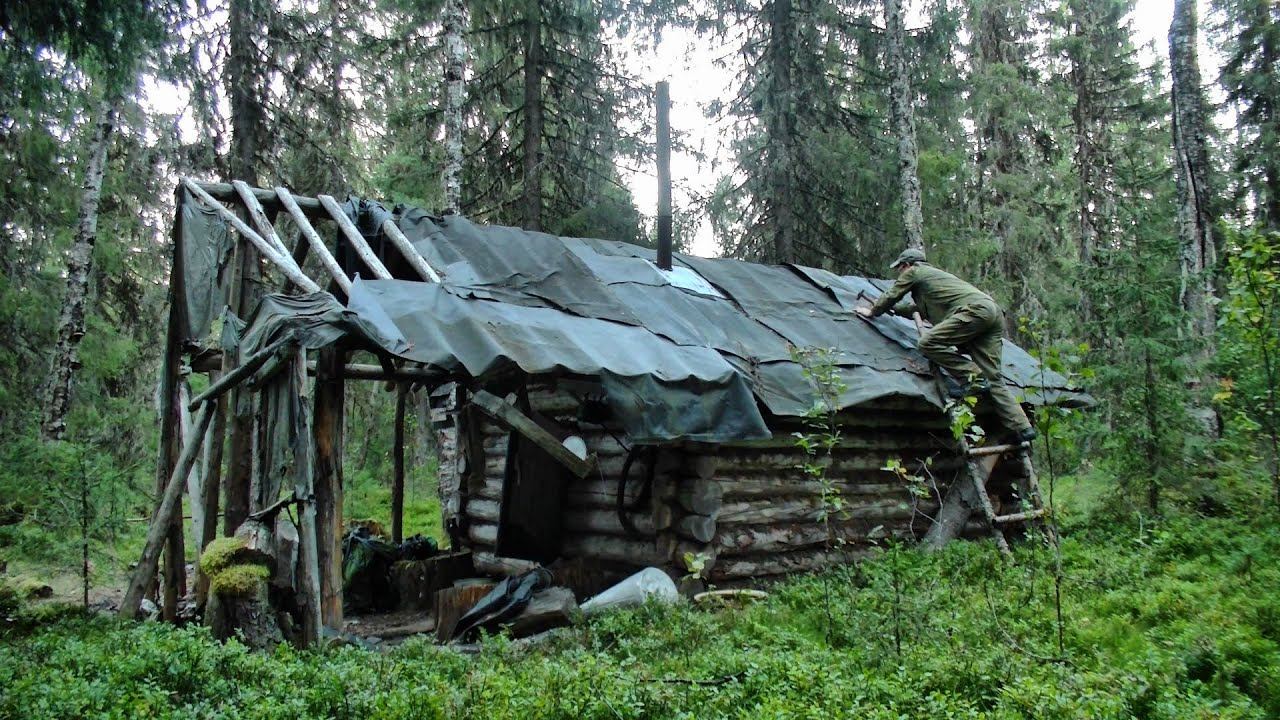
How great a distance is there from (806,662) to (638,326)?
4204mm

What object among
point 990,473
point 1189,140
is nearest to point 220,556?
point 990,473

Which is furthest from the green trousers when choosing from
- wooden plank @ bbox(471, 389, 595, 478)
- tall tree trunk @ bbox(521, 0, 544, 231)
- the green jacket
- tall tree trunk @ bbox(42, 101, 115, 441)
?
tall tree trunk @ bbox(42, 101, 115, 441)

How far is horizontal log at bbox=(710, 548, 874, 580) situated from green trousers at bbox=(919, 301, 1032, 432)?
225 cm

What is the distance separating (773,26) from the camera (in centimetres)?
1730

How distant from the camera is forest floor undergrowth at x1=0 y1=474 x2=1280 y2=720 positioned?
13.9 feet

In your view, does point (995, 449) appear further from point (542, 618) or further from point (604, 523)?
point (542, 618)

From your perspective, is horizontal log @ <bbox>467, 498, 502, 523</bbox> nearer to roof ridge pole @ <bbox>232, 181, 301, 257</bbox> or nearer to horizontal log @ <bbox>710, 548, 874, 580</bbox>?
horizontal log @ <bbox>710, 548, 874, 580</bbox>

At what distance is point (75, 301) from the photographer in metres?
12.5

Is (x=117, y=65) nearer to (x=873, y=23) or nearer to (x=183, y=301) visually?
(x=183, y=301)

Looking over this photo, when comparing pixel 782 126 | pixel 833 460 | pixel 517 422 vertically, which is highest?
pixel 782 126

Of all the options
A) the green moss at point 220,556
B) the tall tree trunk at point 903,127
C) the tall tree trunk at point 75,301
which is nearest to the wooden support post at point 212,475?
the green moss at point 220,556

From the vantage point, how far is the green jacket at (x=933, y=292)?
955 centimetres

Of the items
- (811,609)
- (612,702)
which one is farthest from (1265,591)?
(612,702)

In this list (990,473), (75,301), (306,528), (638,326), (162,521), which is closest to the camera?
(306,528)
